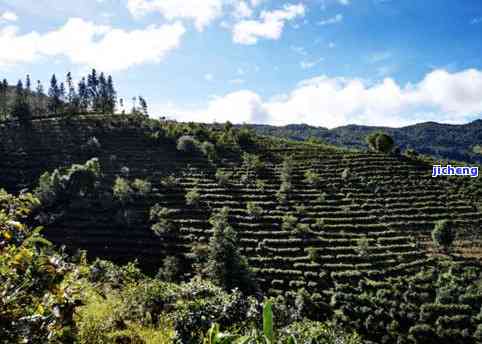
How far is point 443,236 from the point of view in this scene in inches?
2098

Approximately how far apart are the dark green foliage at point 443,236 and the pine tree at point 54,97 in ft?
315

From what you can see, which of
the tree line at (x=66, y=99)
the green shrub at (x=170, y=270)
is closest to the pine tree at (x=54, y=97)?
the tree line at (x=66, y=99)

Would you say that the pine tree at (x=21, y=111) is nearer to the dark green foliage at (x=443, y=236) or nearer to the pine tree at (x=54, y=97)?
the pine tree at (x=54, y=97)

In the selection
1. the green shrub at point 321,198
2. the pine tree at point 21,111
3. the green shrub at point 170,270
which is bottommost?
the green shrub at point 170,270

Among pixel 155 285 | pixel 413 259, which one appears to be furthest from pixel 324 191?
pixel 155 285

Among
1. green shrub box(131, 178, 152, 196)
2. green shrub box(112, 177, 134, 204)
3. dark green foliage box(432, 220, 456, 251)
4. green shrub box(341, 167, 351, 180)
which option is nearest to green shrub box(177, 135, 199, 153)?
green shrub box(131, 178, 152, 196)

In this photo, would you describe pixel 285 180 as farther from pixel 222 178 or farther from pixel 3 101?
pixel 3 101

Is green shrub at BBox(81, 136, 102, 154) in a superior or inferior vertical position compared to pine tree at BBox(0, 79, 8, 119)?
inferior

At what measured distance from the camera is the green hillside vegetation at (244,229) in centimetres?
1112

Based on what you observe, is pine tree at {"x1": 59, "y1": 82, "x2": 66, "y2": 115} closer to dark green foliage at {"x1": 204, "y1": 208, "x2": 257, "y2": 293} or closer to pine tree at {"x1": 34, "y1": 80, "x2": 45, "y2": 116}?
pine tree at {"x1": 34, "y1": 80, "x2": 45, "y2": 116}

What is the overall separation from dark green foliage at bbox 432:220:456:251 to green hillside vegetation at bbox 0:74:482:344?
17 cm

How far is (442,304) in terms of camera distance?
42688mm

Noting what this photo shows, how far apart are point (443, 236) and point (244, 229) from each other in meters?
27.0

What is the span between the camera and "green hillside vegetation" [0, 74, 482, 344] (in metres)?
11.1
